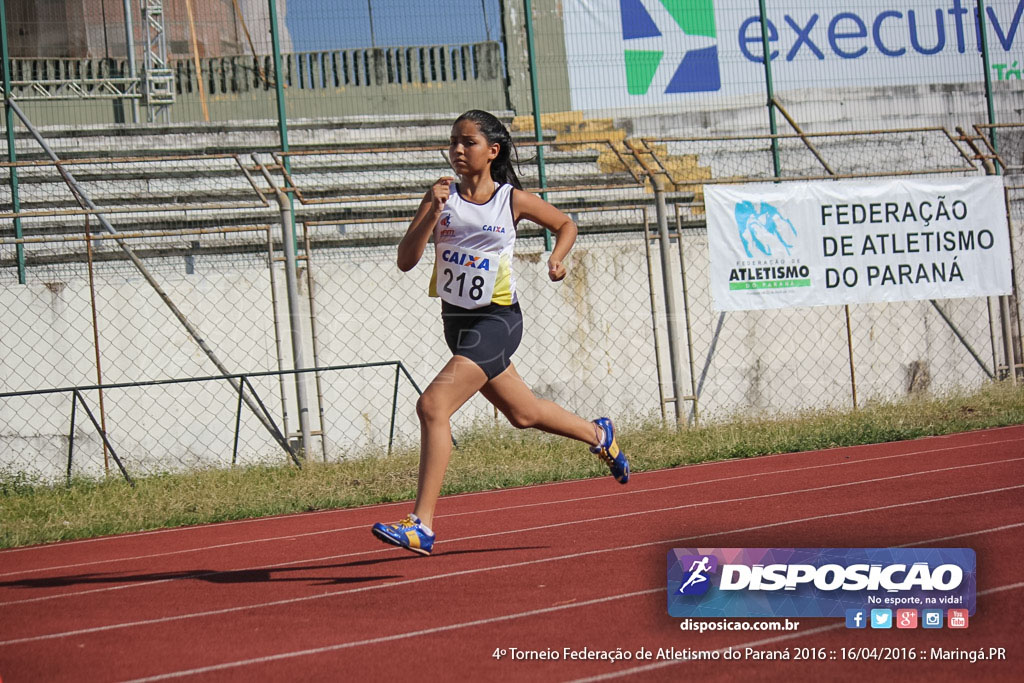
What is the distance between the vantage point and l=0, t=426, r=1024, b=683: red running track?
3648 millimetres

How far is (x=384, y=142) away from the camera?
1636cm

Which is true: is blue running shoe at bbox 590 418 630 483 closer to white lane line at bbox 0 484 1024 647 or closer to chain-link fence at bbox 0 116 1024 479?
white lane line at bbox 0 484 1024 647

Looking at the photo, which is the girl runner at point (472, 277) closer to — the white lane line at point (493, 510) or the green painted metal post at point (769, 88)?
the white lane line at point (493, 510)

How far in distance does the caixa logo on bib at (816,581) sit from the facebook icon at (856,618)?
0.14 feet

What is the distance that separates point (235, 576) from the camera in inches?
218

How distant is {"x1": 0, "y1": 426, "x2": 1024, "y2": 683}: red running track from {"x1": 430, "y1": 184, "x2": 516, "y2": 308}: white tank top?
1.23m

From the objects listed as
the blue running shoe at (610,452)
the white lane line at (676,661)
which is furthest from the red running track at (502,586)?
the blue running shoe at (610,452)

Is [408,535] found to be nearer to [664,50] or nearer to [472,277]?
[472,277]

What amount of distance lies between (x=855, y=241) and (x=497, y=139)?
6.80 meters

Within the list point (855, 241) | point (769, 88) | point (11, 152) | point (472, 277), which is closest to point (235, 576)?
point (472, 277)

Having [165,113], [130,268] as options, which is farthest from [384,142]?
[130,268]

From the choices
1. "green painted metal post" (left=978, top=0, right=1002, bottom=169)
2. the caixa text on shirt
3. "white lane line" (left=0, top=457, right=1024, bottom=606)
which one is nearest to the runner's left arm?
the caixa text on shirt

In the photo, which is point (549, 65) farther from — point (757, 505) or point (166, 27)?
point (757, 505)

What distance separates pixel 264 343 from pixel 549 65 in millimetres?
5917
